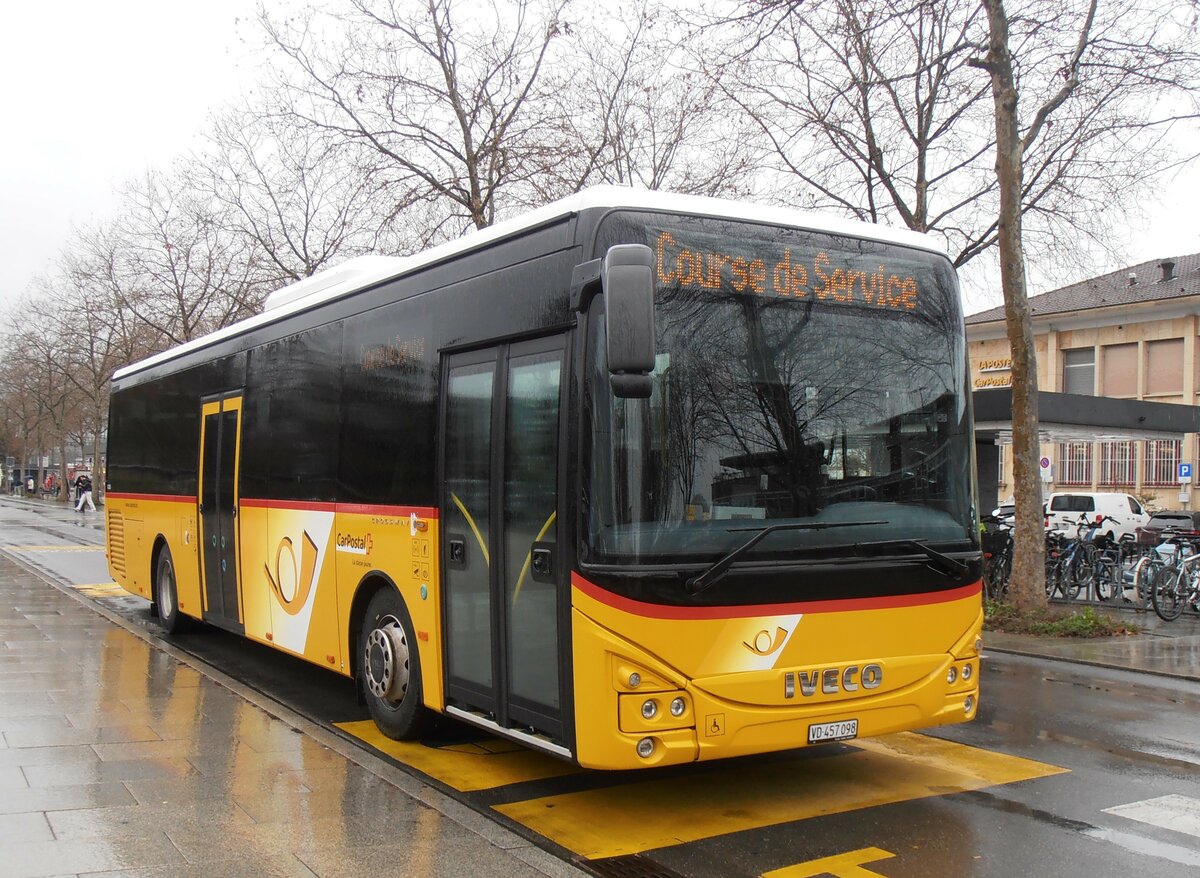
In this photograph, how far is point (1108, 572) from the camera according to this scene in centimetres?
1750

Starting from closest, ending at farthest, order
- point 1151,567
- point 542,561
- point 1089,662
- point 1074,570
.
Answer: point 542,561 < point 1089,662 < point 1151,567 < point 1074,570

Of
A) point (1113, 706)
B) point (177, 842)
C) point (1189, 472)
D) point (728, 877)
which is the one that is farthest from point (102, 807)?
point (1189, 472)

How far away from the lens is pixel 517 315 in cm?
632

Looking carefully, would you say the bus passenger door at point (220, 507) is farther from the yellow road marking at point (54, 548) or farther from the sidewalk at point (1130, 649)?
the yellow road marking at point (54, 548)

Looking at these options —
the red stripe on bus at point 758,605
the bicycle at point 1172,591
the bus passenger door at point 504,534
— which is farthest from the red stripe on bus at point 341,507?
the bicycle at point 1172,591

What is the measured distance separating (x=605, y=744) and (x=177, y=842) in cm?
206

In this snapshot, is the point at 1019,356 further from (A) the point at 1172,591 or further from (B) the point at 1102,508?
(B) the point at 1102,508

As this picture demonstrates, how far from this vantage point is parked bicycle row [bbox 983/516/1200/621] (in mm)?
15648

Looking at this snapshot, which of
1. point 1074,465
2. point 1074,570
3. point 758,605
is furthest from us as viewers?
point 1074,465

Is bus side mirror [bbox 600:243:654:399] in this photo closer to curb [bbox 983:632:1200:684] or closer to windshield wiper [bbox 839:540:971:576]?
windshield wiper [bbox 839:540:971:576]

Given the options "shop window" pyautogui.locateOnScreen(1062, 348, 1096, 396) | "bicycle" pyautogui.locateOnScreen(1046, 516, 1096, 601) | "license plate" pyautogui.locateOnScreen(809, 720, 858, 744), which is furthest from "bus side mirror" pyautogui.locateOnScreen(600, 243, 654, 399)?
"shop window" pyautogui.locateOnScreen(1062, 348, 1096, 396)

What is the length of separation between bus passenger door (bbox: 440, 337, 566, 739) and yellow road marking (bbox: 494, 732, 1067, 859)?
54 centimetres

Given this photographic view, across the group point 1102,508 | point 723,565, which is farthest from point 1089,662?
point 1102,508

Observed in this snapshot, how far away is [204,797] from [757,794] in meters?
3.04
